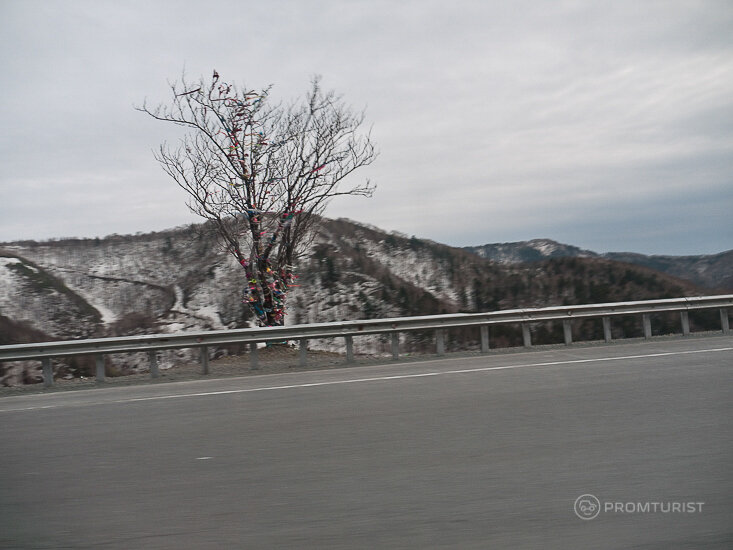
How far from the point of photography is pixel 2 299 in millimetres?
31953

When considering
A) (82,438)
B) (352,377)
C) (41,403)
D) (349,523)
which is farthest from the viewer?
(352,377)

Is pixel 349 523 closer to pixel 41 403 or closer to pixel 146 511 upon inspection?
pixel 146 511

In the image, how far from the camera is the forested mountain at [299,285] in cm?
2855

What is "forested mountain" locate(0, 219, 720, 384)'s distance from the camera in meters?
28.5

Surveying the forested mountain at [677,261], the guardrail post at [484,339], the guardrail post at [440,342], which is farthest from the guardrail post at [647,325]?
the forested mountain at [677,261]

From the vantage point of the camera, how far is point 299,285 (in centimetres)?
2539

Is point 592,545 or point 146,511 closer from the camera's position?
point 592,545

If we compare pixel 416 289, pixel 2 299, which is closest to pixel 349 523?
pixel 416 289

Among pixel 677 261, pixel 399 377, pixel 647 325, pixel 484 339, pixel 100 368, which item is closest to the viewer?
pixel 399 377

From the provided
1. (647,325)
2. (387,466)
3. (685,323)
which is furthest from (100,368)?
(685,323)

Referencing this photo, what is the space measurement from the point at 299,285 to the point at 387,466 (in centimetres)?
2022

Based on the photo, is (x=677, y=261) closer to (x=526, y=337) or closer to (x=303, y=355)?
(x=526, y=337)

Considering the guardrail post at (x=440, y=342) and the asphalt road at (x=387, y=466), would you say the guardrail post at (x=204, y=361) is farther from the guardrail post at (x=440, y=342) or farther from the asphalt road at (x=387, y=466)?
the guardrail post at (x=440, y=342)

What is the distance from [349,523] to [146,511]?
151 cm
